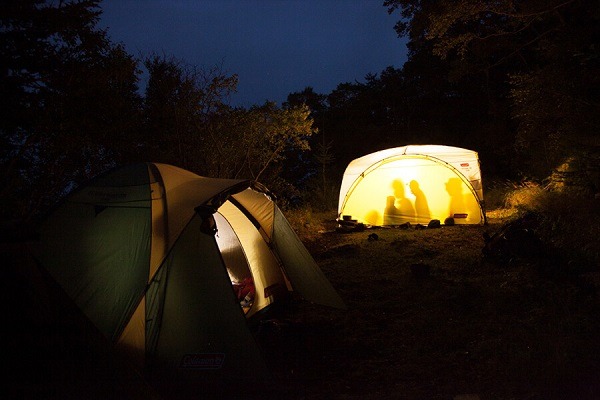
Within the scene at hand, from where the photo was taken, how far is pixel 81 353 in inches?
112

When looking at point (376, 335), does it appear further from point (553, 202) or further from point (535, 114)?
point (535, 114)

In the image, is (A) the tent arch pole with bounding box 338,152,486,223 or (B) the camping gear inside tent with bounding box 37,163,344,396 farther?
(A) the tent arch pole with bounding box 338,152,486,223

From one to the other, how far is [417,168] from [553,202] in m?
3.17

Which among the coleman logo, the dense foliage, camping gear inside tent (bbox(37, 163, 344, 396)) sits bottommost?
the coleman logo

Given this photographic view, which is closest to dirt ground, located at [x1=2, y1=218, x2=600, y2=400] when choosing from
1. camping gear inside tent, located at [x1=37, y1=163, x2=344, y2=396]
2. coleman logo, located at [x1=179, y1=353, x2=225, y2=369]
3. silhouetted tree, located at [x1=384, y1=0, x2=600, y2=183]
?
coleman logo, located at [x1=179, y1=353, x2=225, y2=369]

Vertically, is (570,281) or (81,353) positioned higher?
(81,353)

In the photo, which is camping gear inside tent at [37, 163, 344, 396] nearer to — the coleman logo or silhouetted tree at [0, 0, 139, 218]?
the coleman logo

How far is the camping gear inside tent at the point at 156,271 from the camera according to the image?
4.04 m

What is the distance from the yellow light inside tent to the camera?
1171 cm

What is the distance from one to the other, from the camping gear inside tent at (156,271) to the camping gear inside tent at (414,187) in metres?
7.63

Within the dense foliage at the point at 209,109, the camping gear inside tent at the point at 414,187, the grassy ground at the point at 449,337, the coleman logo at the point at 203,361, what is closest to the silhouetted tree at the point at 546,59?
the dense foliage at the point at 209,109

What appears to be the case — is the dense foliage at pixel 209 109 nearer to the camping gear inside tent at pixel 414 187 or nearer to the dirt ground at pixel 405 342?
the camping gear inside tent at pixel 414 187

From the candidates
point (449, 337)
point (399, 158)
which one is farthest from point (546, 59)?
point (449, 337)

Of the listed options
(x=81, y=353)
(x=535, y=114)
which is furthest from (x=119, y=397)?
(x=535, y=114)
